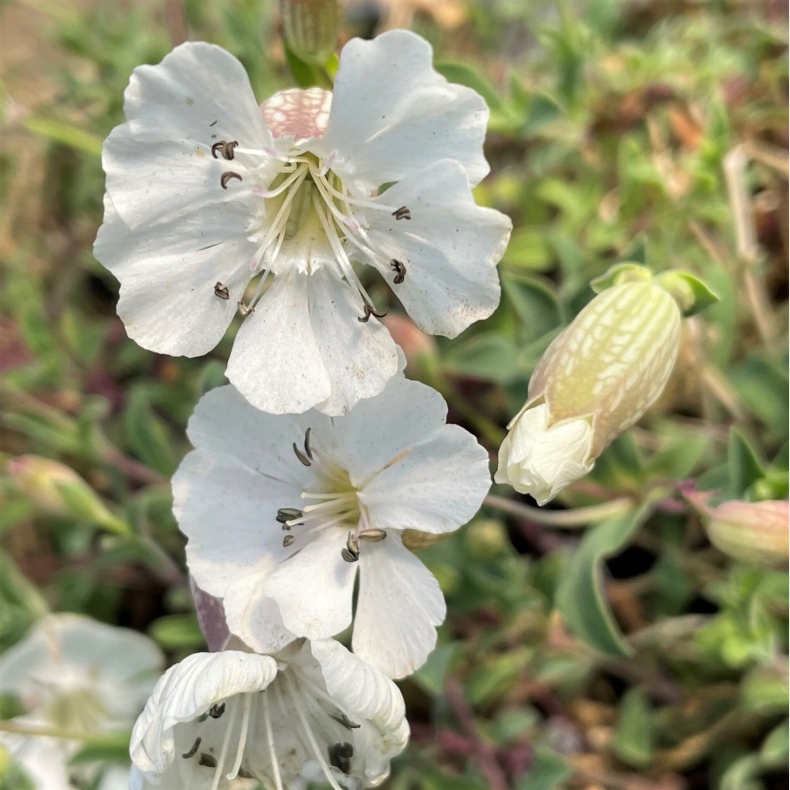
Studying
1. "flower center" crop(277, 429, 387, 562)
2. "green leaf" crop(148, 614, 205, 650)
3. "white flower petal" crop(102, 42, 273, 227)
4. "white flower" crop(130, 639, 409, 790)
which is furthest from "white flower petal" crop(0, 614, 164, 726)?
"white flower petal" crop(102, 42, 273, 227)

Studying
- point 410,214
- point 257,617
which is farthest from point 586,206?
point 257,617

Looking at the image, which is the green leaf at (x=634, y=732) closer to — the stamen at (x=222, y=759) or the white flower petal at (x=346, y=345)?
the stamen at (x=222, y=759)

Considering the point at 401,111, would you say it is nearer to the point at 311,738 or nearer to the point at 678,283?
the point at 678,283

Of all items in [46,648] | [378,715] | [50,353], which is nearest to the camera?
[378,715]

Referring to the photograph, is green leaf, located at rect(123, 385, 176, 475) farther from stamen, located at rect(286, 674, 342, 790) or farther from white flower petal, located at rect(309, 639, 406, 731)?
white flower petal, located at rect(309, 639, 406, 731)

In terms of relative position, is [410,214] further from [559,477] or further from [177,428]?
[177,428]
